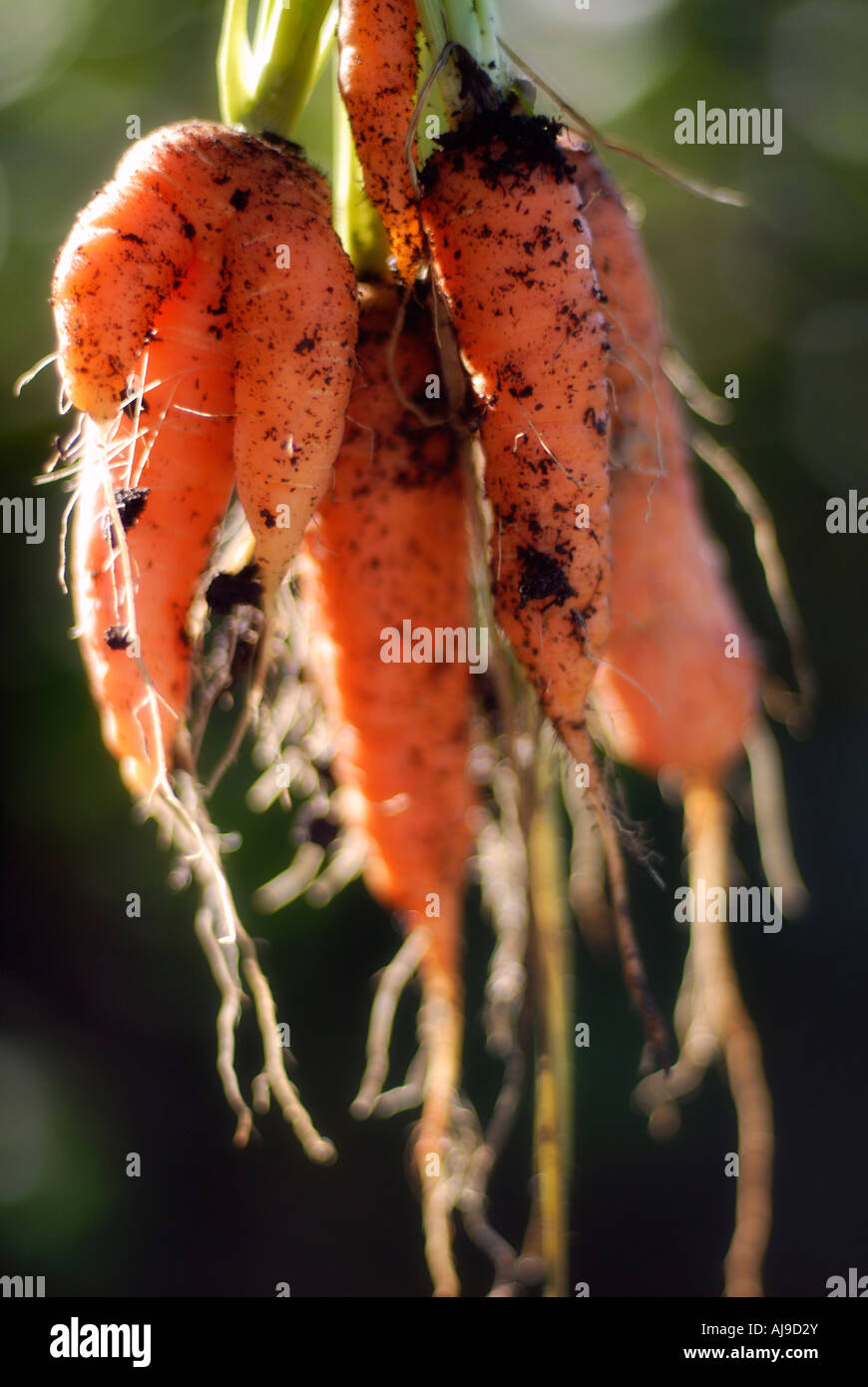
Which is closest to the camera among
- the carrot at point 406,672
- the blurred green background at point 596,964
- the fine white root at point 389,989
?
the carrot at point 406,672

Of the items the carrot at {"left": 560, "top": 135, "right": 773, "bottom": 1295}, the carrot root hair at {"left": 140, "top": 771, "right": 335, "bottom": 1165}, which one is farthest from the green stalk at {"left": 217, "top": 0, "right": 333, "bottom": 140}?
the carrot root hair at {"left": 140, "top": 771, "right": 335, "bottom": 1165}

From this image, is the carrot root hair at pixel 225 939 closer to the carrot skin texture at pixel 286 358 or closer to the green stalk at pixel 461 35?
the carrot skin texture at pixel 286 358

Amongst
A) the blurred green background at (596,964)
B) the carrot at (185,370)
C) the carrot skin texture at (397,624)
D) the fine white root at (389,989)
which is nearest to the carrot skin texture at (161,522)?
the carrot at (185,370)

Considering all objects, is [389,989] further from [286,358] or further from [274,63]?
[274,63]

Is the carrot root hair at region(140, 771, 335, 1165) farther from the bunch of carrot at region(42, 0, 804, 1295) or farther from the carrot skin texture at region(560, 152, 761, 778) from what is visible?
the carrot skin texture at region(560, 152, 761, 778)
